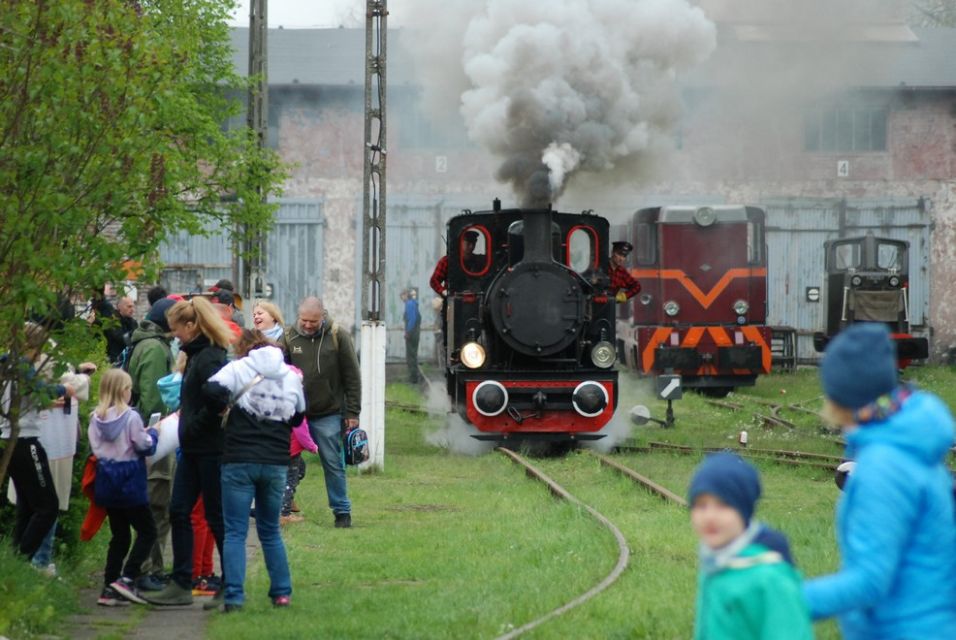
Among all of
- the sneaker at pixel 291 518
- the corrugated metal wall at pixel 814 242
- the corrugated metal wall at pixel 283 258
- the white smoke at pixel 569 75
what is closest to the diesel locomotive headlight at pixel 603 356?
the white smoke at pixel 569 75

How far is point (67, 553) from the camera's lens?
954 cm

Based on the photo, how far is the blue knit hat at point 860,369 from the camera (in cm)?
364

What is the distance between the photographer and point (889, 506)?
355 centimetres

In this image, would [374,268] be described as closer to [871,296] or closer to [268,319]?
[268,319]

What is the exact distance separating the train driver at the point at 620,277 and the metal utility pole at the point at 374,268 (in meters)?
2.83

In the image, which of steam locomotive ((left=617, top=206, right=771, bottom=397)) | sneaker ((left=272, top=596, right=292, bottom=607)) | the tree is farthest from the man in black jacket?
steam locomotive ((left=617, top=206, right=771, bottom=397))

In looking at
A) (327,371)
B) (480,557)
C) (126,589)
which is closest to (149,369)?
(126,589)

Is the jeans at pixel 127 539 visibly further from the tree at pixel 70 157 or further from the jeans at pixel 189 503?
the tree at pixel 70 157

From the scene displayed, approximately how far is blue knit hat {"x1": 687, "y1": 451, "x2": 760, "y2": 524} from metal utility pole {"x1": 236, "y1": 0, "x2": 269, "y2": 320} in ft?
54.0

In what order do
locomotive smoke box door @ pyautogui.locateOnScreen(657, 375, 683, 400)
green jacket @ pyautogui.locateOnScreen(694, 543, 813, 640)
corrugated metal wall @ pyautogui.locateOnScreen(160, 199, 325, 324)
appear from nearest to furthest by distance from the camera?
green jacket @ pyautogui.locateOnScreen(694, 543, 813, 640), locomotive smoke box door @ pyautogui.locateOnScreen(657, 375, 683, 400), corrugated metal wall @ pyautogui.locateOnScreen(160, 199, 325, 324)

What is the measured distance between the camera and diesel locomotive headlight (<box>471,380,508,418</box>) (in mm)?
16016

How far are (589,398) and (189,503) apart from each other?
27.4ft

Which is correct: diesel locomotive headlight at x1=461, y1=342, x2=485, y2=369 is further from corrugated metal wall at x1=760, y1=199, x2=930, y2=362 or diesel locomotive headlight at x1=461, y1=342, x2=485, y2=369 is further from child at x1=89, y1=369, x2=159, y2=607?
corrugated metal wall at x1=760, y1=199, x2=930, y2=362

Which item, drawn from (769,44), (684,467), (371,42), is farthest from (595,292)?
(769,44)
